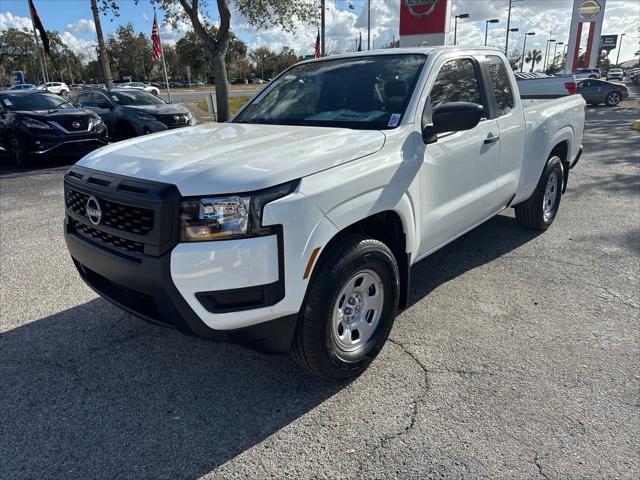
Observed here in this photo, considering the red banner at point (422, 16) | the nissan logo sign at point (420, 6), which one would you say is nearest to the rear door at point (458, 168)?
the red banner at point (422, 16)

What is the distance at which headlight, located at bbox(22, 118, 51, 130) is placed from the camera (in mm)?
10122

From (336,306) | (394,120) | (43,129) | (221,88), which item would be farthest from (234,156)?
(221,88)

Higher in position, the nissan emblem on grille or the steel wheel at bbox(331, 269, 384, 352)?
the nissan emblem on grille

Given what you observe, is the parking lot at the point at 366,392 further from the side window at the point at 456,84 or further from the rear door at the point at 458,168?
the side window at the point at 456,84

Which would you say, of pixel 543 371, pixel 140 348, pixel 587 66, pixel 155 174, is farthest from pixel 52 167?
pixel 587 66

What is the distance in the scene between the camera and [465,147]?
143 inches

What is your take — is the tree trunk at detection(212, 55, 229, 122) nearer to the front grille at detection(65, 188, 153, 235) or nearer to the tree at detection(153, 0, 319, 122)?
the tree at detection(153, 0, 319, 122)

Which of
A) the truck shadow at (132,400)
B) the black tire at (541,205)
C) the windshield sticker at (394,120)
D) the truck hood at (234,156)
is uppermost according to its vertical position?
the windshield sticker at (394,120)

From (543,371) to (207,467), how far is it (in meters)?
2.06

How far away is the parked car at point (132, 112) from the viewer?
40.9 ft

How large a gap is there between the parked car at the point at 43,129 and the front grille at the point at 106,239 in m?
8.41

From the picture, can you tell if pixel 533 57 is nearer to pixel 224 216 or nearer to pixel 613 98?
pixel 613 98

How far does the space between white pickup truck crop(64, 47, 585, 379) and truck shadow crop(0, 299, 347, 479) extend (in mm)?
449

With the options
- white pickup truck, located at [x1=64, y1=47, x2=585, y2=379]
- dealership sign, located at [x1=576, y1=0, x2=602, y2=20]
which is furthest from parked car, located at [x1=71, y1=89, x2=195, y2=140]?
dealership sign, located at [x1=576, y1=0, x2=602, y2=20]
